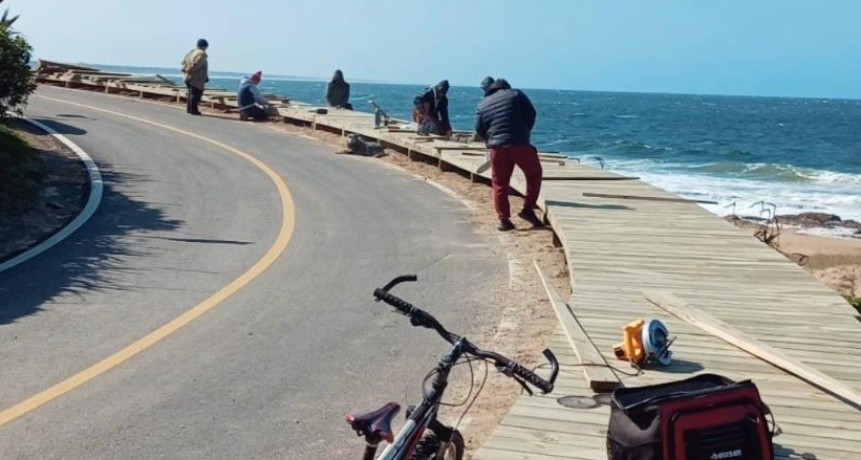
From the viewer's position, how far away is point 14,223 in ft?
42.5

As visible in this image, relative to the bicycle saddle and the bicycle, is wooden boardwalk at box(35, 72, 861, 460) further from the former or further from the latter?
the bicycle saddle

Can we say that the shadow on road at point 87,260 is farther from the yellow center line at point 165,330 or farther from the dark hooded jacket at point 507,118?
the dark hooded jacket at point 507,118

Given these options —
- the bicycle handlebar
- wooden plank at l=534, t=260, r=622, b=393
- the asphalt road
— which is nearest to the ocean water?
the asphalt road

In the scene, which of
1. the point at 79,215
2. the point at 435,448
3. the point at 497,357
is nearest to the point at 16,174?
the point at 79,215

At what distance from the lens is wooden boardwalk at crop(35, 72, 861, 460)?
5.85 metres

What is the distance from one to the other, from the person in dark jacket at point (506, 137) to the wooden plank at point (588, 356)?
17.1 feet

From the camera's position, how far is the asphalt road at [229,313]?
6559 millimetres

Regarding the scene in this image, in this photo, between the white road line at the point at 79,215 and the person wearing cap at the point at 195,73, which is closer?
the white road line at the point at 79,215

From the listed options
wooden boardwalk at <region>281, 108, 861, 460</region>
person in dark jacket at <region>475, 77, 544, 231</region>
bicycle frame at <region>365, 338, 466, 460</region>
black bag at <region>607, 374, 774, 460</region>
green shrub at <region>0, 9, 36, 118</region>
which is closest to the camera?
bicycle frame at <region>365, 338, 466, 460</region>

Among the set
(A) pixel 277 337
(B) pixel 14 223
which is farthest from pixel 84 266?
(A) pixel 277 337

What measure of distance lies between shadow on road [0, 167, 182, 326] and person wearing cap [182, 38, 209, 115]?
1319cm

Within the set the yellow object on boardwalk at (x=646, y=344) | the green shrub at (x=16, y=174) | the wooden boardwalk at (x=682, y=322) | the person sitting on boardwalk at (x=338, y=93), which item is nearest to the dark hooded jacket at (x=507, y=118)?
the wooden boardwalk at (x=682, y=322)

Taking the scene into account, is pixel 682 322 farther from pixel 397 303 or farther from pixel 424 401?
pixel 397 303

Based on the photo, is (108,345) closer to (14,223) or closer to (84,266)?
(84,266)
